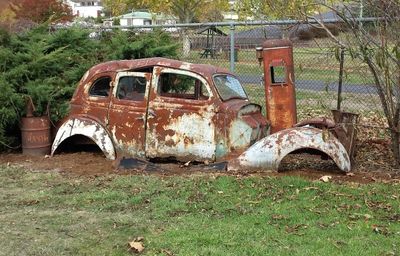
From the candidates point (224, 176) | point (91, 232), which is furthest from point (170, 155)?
point (91, 232)

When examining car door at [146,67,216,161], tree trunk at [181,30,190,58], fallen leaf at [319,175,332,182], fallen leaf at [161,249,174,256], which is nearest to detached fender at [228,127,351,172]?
fallen leaf at [319,175,332,182]

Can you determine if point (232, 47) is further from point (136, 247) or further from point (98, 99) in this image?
point (136, 247)

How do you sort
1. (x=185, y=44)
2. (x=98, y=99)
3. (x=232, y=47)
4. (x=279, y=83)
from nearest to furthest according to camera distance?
(x=279, y=83), (x=98, y=99), (x=232, y=47), (x=185, y=44)

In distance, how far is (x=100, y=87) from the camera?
852 cm

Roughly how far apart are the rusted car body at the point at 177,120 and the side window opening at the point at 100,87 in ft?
0.05

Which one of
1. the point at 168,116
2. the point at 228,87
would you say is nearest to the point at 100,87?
the point at 168,116

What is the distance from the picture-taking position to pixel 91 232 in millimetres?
5414

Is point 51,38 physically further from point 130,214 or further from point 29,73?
point 130,214

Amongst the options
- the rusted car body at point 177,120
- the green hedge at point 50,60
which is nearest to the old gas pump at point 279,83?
the rusted car body at point 177,120

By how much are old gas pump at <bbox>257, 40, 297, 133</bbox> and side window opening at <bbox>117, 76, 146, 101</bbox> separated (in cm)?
179

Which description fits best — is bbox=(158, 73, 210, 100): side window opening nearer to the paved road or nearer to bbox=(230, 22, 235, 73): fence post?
the paved road

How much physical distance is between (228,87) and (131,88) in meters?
1.45

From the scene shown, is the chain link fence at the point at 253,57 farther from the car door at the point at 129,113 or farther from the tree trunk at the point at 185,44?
the car door at the point at 129,113

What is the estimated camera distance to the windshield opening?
7832 millimetres
